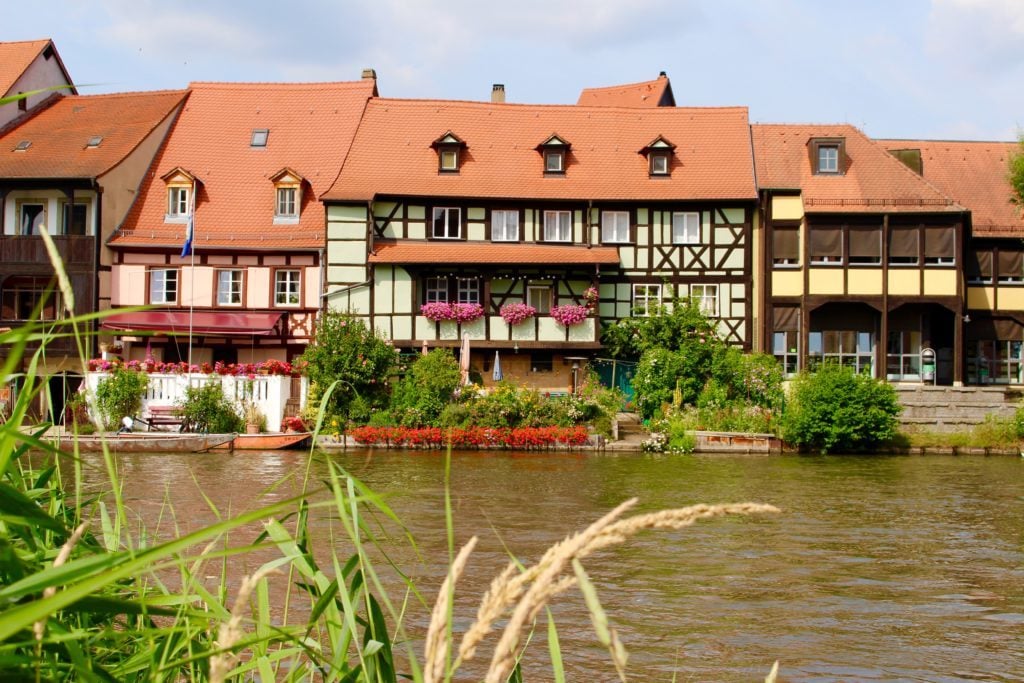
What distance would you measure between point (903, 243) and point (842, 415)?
366 inches

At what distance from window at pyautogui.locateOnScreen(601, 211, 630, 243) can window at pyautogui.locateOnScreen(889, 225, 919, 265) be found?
7.87m

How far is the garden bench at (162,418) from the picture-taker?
94.7 ft

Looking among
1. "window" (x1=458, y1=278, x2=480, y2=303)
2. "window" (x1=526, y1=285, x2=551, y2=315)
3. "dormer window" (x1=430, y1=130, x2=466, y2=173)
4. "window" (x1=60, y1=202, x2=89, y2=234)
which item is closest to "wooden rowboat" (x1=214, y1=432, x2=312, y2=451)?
"window" (x1=458, y1=278, x2=480, y2=303)

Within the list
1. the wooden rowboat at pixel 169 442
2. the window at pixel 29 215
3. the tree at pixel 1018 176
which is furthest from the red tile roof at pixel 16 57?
the tree at pixel 1018 176

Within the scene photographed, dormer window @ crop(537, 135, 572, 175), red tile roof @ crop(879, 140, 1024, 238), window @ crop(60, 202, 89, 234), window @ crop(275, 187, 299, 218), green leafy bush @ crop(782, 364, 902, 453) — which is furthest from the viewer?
red tile roof @ crop(879, 140, 1024, 238)

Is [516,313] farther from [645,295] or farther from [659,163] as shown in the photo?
[659,163]

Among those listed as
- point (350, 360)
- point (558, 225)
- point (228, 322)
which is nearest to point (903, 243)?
point (558, 225)

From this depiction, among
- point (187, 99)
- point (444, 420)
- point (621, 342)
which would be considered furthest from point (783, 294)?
point (187, 99)

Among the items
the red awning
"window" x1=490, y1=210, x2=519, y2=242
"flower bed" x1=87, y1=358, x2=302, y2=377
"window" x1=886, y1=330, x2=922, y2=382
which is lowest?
"flower bed" x1=87, y1=358, x2=302, y2=377

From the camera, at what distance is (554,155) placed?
122ft

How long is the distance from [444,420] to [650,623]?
19297 mm

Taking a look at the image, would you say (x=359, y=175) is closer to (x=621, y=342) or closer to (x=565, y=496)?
(x=621, y=342)

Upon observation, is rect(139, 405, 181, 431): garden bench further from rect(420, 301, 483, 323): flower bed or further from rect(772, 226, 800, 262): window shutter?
rect(772, 226, 800, 262): window shutter

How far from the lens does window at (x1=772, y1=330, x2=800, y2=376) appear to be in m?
36.1
